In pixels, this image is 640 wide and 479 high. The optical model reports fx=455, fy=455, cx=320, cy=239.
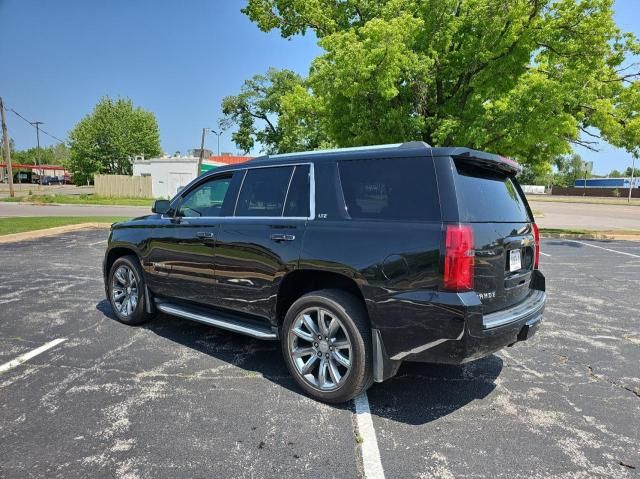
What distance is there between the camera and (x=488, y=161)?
3.45 meters

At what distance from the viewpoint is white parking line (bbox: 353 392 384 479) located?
2645 millimetres

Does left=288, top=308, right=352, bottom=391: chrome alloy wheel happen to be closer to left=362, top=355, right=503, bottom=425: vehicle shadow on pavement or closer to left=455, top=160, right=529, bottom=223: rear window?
left=362, top=355, right=503, bottom=425: vehicle shadow on pavement

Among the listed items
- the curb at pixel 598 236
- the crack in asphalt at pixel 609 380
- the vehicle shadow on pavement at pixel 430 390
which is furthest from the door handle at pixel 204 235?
the curb at pixel 598 236

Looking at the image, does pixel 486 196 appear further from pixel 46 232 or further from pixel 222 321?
pixel 46 232

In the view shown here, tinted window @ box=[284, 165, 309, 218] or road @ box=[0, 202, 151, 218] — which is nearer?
tinted window @ box=[284, 165, 309, 218]

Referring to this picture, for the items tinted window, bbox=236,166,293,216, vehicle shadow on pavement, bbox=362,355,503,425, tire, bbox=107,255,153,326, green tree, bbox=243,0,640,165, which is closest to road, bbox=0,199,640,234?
green tree, bbox=243,0,640,165

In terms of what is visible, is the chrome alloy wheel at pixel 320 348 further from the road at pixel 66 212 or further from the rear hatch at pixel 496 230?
the road at pixel 66 212

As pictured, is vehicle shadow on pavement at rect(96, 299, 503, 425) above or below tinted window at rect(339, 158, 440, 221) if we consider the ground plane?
below

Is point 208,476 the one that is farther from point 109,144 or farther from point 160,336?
point 109,144

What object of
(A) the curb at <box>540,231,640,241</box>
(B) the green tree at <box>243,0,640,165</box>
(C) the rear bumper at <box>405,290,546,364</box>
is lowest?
(A) the curb at <box>540,231,640,241</box>

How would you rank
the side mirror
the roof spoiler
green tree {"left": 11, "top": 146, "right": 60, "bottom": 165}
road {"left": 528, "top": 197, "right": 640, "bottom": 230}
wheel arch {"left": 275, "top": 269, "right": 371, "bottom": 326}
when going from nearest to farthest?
the roof spoiler < wheel arch {"left": 275, "top": 269, "right": 371, "bottom": 326} < the side mirror < road {"left": 528, "top": 197, "right": 640, "bottom": 230} < green tree {"left": 11, "top": 146, "right": 60, "bottom": 165}

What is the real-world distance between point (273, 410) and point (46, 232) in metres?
13.5

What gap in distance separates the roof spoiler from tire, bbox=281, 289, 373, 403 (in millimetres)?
1314

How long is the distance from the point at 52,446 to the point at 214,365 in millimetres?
1527
